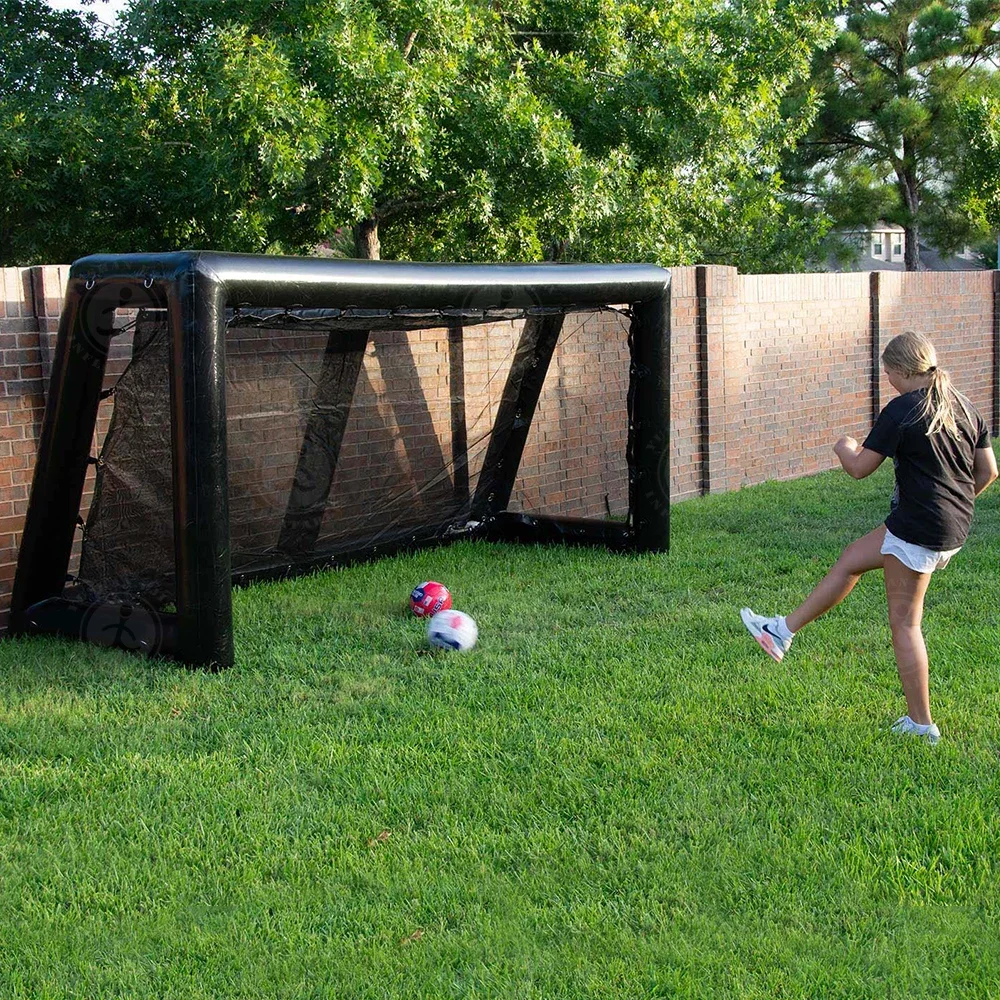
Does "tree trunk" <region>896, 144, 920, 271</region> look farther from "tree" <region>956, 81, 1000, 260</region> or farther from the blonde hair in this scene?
the blonde hair

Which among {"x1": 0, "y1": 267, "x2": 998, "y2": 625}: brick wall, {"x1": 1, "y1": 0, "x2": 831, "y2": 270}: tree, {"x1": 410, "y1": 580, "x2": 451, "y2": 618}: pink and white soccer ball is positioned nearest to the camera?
{"x1": 0, "y1": 267, "x2": 998, "y2": 625}: brick wall

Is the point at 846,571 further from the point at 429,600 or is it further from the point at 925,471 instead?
the point at 429,600

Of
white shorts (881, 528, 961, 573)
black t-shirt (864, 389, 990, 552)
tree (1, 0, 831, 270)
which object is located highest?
tree (1, 0, 831, 270)

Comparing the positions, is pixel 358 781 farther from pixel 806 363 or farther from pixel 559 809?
pixel 806 363

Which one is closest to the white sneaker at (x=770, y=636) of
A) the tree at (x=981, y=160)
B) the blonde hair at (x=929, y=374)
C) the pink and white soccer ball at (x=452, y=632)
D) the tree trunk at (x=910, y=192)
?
the blonde hair at (x=929, y=374)

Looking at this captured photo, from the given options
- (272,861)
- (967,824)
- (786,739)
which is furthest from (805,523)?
(272,861)

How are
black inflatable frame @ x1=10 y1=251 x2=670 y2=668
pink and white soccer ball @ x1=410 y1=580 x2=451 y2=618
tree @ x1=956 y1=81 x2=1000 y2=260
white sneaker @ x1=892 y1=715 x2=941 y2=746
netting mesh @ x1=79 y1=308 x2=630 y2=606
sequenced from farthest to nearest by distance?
tree @ x1=956 y1=81 x2=1000 y2=260, pink and white soccer ball @ x1=410 y1=580 x2=451 y2=618, netting mesh @ x1=79 y1=308 x2=630 y2=606, black inflatable frame @ x1=10 y1=251 x2=670 y2=668, white sneaker @ x1=892 y1=715 x2=941 y2=746

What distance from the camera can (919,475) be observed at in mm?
4551

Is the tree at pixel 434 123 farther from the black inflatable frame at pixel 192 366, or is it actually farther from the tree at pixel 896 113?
the tree at pixel 896 113

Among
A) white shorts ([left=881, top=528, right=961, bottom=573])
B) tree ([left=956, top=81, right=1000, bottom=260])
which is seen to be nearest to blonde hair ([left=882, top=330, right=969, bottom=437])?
white shorts ([left=881, top=528, right=961, bottom=573])

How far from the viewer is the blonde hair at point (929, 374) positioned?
4.51 meters

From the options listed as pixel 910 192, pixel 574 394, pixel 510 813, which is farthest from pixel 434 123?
pixel 910 192

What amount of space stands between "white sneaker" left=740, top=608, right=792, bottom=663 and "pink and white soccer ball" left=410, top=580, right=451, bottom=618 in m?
1.88

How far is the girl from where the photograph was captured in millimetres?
4531
